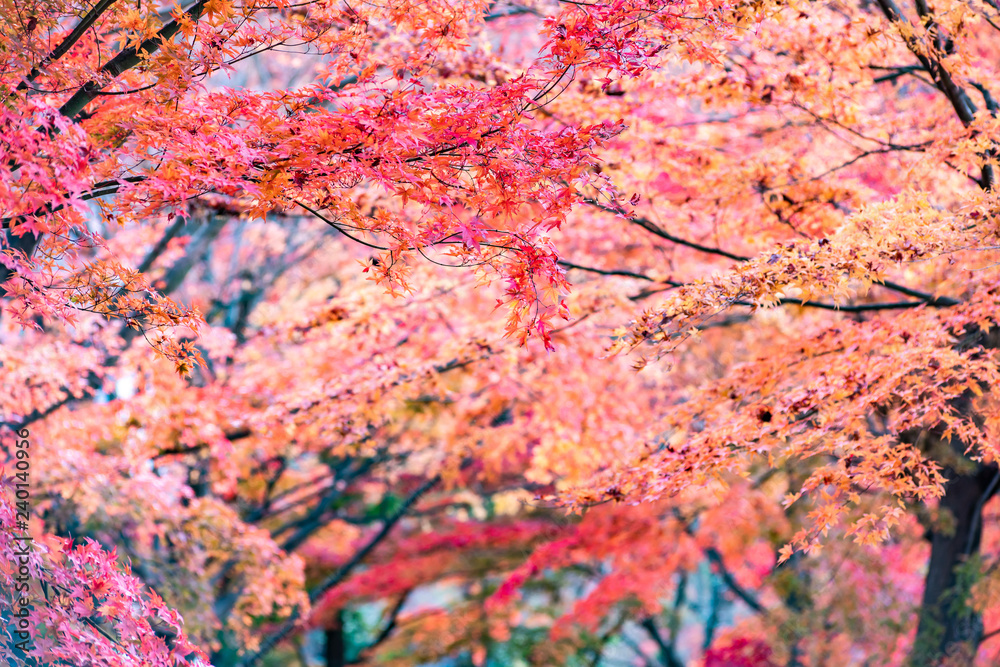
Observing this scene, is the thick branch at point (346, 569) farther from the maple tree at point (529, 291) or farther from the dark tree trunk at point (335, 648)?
the dark tree trunk at point (335, 648)

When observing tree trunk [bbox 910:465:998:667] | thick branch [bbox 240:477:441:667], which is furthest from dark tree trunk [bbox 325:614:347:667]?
tree trunk [bbox 910:465:998:667]

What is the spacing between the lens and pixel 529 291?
3.25m

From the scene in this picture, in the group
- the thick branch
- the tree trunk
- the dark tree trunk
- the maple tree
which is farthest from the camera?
the dark tree trunk

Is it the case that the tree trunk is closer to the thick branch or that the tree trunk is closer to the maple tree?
the maple tree

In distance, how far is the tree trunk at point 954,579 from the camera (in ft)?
22.0

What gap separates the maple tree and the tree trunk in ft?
0.10

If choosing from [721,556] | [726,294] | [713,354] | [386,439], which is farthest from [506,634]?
[726,294]

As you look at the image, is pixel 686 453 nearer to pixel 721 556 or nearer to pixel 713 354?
pixel 713 354

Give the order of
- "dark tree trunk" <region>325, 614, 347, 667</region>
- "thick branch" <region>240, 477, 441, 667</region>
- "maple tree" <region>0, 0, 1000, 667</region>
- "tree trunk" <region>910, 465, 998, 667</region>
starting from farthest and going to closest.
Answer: "dark tree trunk" <region>325, 614, 347, 667</region> → "thick branch" <region>240, 477, 441, 667</region> → "tree trunk" <region>910, 465, 998, 667</region> → "maple tree" <region>0, 0, 1000, 667</region>

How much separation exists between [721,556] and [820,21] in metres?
8.84

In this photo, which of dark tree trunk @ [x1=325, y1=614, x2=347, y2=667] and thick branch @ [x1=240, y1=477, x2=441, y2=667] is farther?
dark tree trunk @ [x1=325, y1=614, x2=347, y2=667]

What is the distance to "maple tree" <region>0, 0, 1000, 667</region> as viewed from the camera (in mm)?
3301

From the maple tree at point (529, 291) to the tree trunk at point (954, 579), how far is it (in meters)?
0.03

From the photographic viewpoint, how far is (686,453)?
14.1ft
